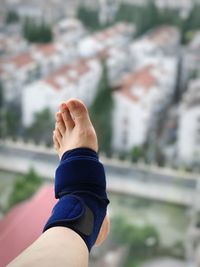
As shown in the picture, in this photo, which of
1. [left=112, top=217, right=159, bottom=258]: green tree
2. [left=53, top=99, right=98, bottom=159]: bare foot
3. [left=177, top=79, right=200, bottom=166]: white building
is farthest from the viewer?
[left=177, top=79, right=200, bottom=166]: white building

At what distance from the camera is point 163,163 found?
83.5 inches

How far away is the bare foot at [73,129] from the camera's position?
82 centimetres

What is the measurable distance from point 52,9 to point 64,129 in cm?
141

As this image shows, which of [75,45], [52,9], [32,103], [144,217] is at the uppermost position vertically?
[52,9]

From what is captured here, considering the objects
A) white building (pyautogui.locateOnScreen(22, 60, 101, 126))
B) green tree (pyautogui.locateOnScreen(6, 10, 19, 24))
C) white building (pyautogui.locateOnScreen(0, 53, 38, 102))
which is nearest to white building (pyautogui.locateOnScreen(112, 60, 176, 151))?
white building (pyautogui.locateOnScreen(22, 60, 101, 126))

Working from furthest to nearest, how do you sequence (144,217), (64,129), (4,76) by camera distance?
(4,76) → (144,217) → (64,129)

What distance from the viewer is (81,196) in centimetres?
70

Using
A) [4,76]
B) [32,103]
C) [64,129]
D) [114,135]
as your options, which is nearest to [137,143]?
[114,135]

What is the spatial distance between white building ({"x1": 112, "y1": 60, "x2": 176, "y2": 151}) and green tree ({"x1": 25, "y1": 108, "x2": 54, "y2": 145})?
264mm

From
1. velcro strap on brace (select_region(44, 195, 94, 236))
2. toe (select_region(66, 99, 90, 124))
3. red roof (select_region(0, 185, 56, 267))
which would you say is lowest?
red roof (select_region(0, 185, 56, 267))

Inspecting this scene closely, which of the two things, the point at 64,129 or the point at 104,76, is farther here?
the point at 104,76

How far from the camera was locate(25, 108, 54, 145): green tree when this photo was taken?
6.62ft

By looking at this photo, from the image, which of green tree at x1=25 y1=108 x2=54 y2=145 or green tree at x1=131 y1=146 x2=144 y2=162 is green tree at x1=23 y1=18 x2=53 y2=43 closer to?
green tree at x1=25 y1=108 x2=54 y2=145

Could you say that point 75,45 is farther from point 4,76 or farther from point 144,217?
point 144,217
